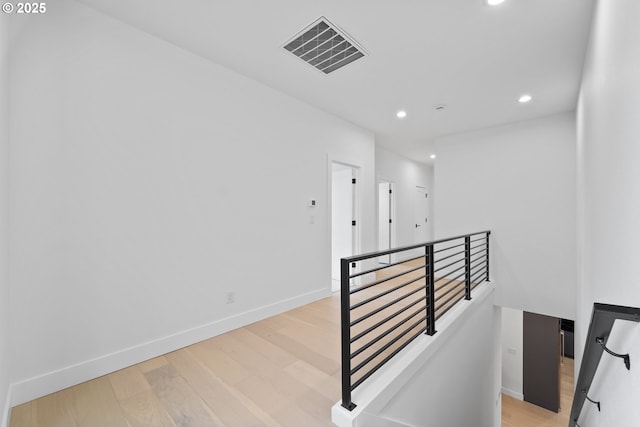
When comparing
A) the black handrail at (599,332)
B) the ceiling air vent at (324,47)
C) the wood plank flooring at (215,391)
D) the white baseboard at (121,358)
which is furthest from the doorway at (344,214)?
the black handrail at (599,332)

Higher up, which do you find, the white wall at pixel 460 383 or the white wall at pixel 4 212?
the white wall at pixel 4 212

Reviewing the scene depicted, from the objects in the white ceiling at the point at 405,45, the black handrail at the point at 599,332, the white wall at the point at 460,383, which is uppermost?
the white ceiling at the point at 405,45

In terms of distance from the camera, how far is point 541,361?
18.5 feet

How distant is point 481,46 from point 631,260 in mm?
2205

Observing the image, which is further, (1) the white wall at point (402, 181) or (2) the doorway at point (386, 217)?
(2) the doorway at point (386, 217)

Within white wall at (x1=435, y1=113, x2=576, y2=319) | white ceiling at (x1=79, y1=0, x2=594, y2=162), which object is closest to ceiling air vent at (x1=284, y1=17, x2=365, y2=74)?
white ceiling at (x1=79, y1=0, x2=594, y2=162)

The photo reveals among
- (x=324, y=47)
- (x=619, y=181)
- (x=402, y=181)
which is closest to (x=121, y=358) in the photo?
(x=324, y=47)

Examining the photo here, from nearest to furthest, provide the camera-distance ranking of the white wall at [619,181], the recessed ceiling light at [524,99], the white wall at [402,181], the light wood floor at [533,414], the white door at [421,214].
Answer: the white wall at [619,181] → the recessed ceiling light at [524,99] → the light wood floor at [533,414] → the white wall at [402,181] → the white door at [421,214]

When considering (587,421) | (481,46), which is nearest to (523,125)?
(481,46)

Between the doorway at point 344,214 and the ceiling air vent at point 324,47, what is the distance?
66.1 inches

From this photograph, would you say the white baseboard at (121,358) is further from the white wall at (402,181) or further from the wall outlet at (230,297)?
the white wall at (402,181)

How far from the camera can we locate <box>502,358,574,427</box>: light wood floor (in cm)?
516

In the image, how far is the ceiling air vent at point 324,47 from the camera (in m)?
2.20

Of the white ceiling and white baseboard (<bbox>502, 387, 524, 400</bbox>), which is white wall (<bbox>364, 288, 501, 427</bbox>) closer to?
white baseboard (<bbox>502, 387, 524, 400</bbox>)
